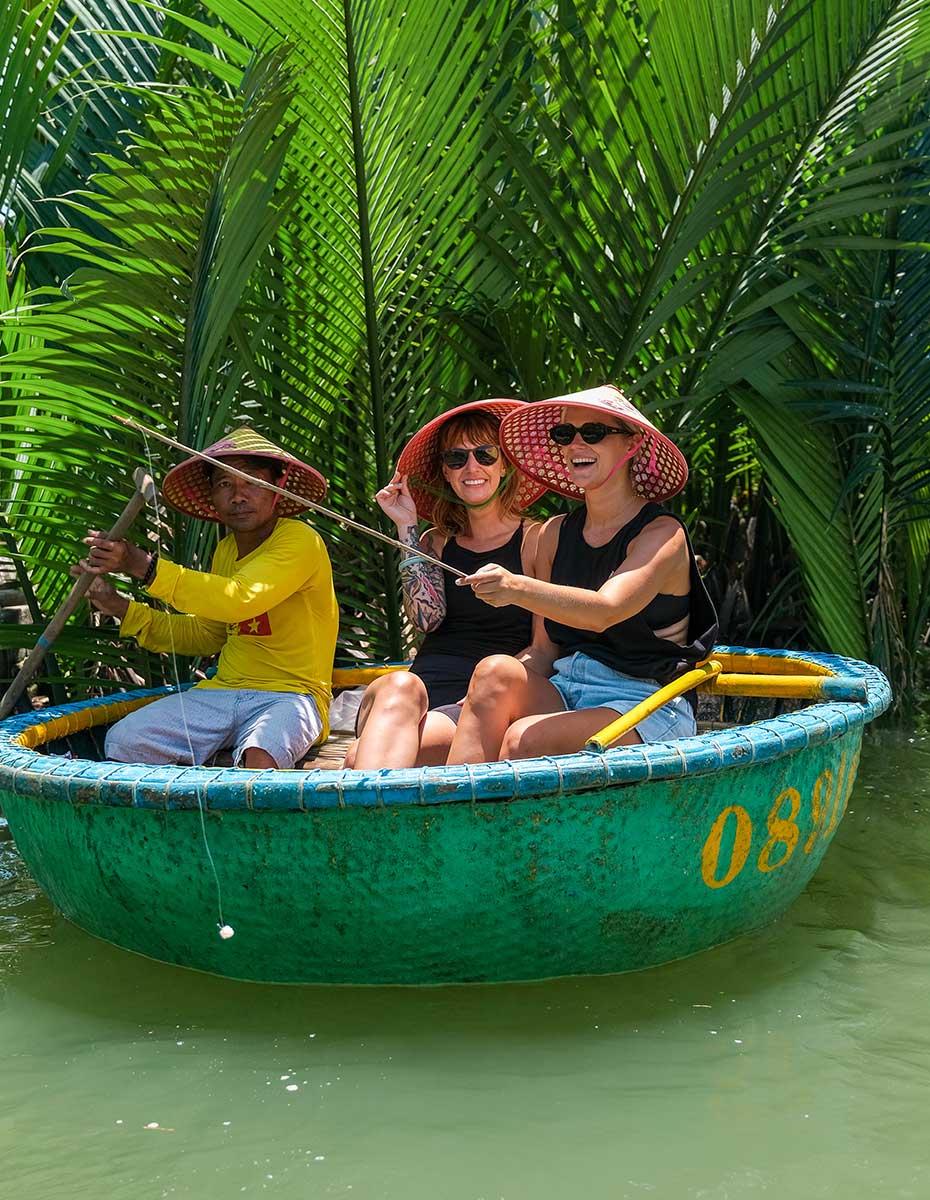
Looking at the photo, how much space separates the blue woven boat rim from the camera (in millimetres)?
2908

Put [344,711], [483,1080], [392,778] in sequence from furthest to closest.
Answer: [344,711] < [392,778] < [483,1080]

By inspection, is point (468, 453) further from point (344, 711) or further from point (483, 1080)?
A: point (483, 1080)

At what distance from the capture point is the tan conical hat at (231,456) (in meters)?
3.95

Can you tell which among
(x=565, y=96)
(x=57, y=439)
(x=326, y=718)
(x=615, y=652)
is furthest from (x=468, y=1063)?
(x=565, y=96)

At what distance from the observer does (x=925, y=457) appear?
578 cm

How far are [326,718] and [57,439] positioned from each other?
4.17 ft

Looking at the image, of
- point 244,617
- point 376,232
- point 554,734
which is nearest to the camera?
point 554,734

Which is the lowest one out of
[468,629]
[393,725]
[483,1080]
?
[483,1080]

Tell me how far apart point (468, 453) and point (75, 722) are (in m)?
1.40

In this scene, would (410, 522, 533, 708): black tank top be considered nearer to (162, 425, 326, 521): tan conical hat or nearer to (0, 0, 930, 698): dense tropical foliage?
(162, 425, 326, 521): tan conical hat

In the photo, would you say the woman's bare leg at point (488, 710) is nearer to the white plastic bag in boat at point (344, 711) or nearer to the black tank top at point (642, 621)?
the black tank top at point (642, 621)

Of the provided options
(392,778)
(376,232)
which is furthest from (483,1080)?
(376,232)

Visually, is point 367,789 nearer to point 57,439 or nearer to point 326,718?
point 326,718

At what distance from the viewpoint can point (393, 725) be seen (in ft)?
11.8
